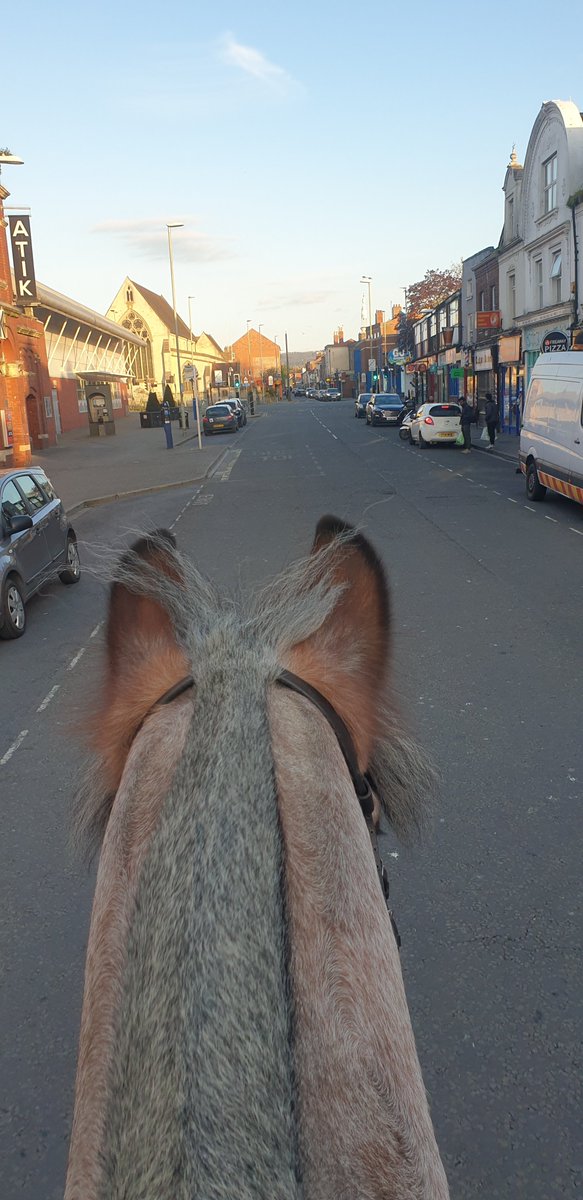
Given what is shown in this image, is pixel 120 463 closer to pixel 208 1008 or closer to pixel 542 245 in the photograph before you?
pixel 542 245

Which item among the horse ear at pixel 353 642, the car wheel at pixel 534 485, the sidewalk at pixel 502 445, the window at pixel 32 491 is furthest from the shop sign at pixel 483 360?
the horse ear at pixel 353 642

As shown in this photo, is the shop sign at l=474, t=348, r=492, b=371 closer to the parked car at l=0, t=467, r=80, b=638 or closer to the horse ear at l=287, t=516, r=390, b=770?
the parked car at l=0, t=467, r=80, b=638

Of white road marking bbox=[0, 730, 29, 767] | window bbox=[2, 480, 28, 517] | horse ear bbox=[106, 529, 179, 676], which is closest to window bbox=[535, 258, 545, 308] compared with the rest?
window bbox=[2, 480, 28, 517]

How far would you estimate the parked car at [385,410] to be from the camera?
49.2 metres

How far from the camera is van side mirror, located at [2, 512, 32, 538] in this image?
32.4 ft

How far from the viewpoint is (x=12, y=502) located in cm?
1059

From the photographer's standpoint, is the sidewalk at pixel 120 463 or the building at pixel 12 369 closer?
the sidewalk at pixel 120 463

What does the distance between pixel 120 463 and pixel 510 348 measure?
16024 mm

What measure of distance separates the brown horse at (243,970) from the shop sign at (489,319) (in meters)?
36.9

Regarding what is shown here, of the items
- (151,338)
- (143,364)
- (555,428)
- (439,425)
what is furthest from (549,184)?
(151,338)

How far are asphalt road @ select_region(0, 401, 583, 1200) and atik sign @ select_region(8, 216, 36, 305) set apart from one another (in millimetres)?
22143

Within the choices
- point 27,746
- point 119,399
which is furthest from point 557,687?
point 119,399

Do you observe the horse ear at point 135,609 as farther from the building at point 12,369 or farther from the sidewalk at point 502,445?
the building at point 12,369

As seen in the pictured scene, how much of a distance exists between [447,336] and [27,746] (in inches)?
1782
